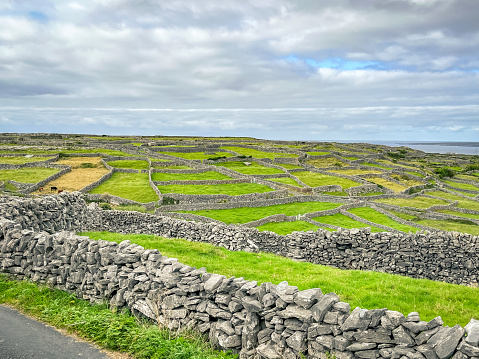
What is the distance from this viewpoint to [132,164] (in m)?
88.6

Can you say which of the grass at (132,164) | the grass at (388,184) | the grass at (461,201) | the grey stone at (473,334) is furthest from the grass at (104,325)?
the grass at (388,184)

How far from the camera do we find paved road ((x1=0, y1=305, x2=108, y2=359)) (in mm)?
8844

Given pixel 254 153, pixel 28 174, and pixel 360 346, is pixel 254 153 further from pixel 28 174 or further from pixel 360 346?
pixel 360 346

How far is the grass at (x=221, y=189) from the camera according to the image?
6359 cm

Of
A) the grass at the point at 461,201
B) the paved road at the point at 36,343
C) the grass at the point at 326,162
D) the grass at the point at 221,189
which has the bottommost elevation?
the grass at the point at 461,201

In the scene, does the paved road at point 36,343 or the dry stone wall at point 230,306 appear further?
the paved road at point 36,343

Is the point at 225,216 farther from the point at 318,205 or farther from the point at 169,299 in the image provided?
the point at 169,299

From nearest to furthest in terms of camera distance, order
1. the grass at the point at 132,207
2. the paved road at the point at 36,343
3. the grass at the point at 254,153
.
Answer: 1. the paved road at the point at 36,343
2. the grass at the point at 132,207
3. the grass at the point at 254,153

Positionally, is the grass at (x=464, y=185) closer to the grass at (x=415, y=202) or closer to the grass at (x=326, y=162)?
the grass at (x=415, y=202)

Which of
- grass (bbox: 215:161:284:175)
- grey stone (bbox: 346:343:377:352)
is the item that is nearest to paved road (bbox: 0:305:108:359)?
grey stone (bbox: 346:343:377:352)

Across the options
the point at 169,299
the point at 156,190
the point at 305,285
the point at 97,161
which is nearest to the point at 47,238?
the point at 169,299

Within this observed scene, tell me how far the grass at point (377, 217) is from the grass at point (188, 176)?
31078 mm

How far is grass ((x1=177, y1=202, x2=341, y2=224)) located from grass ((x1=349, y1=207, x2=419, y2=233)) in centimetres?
427

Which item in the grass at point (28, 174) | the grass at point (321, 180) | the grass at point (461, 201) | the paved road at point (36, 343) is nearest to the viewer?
the paved road at point (36, 343)
